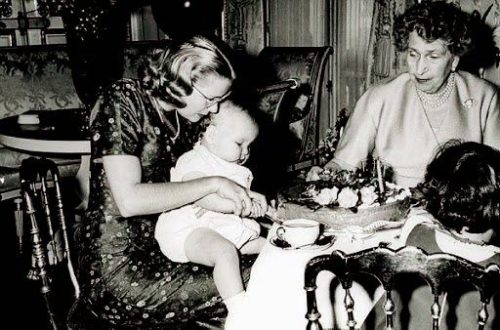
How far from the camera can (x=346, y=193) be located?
1.64 meters

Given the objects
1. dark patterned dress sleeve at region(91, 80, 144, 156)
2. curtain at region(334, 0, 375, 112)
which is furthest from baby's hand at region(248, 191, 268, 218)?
curtain at region(334, 0, 375, 112)

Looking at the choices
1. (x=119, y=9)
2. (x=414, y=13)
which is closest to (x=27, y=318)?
(x=414, y=13)

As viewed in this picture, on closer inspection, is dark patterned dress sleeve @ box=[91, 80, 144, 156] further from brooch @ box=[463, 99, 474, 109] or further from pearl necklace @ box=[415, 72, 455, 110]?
brooch @ box=[463, 99, 474, 109]

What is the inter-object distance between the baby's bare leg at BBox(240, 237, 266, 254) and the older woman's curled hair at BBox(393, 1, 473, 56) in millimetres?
1266

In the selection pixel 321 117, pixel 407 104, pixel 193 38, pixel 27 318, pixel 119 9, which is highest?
pixel 119 9

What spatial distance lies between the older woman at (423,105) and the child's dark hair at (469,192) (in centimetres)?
77

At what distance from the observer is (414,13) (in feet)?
8.38

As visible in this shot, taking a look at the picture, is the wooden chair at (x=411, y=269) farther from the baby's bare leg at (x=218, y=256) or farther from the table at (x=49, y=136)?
the table at (x=49, y=136)

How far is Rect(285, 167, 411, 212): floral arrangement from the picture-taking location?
5.41 feet

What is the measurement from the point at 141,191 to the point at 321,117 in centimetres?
425

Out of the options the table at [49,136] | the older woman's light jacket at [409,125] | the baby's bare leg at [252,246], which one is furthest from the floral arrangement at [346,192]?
the table at [49,136]

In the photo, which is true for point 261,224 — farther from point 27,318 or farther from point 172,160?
point 27,318

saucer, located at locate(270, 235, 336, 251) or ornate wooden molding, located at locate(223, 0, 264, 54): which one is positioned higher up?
ornate wooden molding, located at locate(223, 0, 264, 54)

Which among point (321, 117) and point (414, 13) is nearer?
point (414, 13)
